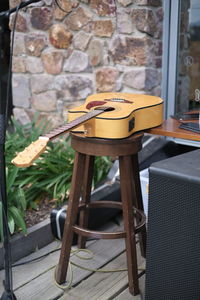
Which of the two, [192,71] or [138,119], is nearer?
[138,119]

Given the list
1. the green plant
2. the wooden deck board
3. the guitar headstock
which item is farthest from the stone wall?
the guitar headstock

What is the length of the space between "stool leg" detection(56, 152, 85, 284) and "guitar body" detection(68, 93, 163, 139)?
0.17 m

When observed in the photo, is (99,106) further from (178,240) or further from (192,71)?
(192,71)

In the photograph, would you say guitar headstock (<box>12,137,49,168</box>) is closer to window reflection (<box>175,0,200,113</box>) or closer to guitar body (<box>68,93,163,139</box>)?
guitar body (<box>68,93,163,139</box>)

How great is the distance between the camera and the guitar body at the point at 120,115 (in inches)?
71.5

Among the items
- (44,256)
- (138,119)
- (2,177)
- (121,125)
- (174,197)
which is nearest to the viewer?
(174,197)

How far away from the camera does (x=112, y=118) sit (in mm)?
1797

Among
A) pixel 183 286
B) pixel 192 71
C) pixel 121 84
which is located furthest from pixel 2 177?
pixel 192 71

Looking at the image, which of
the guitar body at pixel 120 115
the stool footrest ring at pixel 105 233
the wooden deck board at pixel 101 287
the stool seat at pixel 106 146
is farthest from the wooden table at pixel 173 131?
the wooden deck board at pixel 101 287

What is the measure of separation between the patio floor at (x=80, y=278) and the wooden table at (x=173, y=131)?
0.72 m

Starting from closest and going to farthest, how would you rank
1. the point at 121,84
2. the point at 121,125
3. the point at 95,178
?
the point at 121,125 → the point at 95,178 → the point at 121,84

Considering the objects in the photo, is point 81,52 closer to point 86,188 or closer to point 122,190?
point 86,188

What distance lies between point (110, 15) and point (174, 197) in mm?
1778

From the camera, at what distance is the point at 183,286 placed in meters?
1.60
